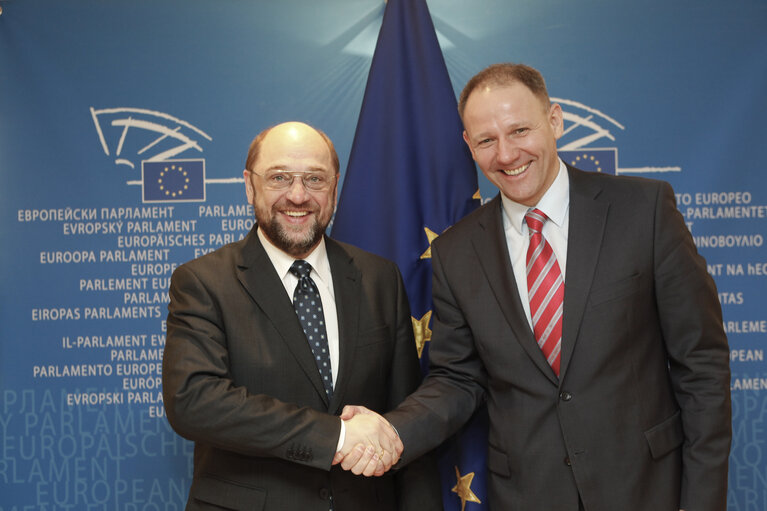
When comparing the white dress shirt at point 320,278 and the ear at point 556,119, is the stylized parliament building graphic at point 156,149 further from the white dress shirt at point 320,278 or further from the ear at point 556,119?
the ear at point 556,119

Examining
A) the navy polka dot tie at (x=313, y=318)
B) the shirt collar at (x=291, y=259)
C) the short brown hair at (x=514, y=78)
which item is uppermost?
the short brown hair at (x=514, y=78)

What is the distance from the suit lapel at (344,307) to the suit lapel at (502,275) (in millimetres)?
450

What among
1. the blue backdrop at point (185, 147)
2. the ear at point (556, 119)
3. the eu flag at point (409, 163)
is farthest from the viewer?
the blue backdrop at point (185, 147)

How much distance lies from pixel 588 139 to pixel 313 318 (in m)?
1.80

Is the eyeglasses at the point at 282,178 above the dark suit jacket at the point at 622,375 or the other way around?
above

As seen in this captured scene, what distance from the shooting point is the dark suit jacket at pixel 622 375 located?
6.15 ft

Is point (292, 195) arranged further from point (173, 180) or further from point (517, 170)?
Result: point (173, 180)

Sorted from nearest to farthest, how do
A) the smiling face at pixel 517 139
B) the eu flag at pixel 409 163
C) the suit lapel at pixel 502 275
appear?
1. the suit lapel at pixel 502 275
2. the smiling face at pixel 517 139
3. the eu flag at pixel 409 163

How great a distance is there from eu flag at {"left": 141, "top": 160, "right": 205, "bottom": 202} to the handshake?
1.62 meters

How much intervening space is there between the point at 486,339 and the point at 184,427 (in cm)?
98

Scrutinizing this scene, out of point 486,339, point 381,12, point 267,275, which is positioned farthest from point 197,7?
point 486,339

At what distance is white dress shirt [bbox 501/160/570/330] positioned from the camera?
2.04 meters

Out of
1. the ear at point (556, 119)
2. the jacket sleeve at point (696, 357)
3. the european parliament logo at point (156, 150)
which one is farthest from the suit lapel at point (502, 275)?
the european parliament logo at point (156, 150)

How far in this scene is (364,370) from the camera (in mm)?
2139
